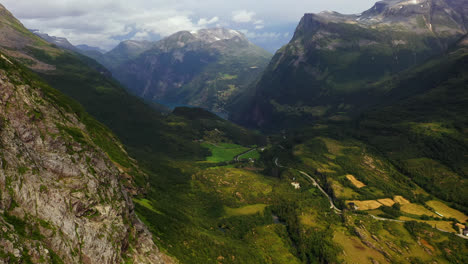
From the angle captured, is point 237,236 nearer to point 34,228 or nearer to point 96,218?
point 96,218

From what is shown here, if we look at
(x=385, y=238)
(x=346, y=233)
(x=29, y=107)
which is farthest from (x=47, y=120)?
(x=385, y=238)

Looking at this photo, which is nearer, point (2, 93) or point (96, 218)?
point (2, 93)

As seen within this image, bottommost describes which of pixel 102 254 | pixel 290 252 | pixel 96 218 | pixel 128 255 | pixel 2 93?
pixel 290 252

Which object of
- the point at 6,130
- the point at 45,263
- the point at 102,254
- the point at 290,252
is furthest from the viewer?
the point at 290,252

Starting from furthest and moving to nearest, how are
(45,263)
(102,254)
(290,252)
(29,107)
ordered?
(290,252) → (29,107) → (102,254) → (45,263)

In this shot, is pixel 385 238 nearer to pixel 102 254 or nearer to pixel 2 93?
pixel 102 254

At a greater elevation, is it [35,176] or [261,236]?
[35,176]
